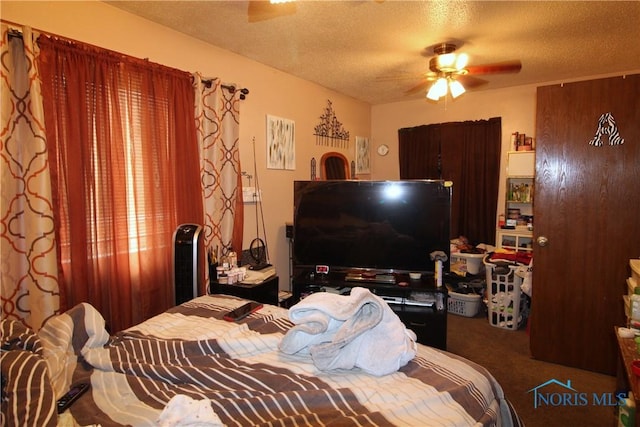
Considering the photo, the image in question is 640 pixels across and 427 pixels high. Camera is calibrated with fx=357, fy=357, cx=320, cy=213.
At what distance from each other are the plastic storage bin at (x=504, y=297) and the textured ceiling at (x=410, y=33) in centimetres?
192

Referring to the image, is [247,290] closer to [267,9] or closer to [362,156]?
[267,9]

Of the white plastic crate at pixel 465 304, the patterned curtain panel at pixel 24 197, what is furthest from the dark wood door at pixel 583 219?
the patterned curtain panel at pixel 24 197

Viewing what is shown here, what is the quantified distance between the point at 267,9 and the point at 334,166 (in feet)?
7.85

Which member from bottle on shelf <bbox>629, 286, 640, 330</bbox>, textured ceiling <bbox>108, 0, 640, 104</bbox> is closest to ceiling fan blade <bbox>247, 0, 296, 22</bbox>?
textured ceiling <bbox>108, 0, 640, 104</bbox>

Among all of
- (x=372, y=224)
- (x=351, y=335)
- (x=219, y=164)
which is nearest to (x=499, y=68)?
(x=372, y=224)

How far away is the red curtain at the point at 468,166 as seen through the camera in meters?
4.13

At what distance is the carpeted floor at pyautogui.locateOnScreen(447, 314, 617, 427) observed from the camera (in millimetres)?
2076

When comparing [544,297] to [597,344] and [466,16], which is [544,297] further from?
[466,16]

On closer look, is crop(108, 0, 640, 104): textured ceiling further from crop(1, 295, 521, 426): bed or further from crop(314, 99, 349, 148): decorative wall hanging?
crop(1, 295, 521, 426): bed

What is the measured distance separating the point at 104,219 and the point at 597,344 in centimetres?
341

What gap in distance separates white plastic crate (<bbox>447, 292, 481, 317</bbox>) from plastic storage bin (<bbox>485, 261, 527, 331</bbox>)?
208mm

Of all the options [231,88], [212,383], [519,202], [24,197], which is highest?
[231,88]

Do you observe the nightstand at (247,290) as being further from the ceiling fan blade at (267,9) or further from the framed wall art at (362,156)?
the framed wall art at (362,156)

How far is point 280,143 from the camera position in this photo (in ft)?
11.4
